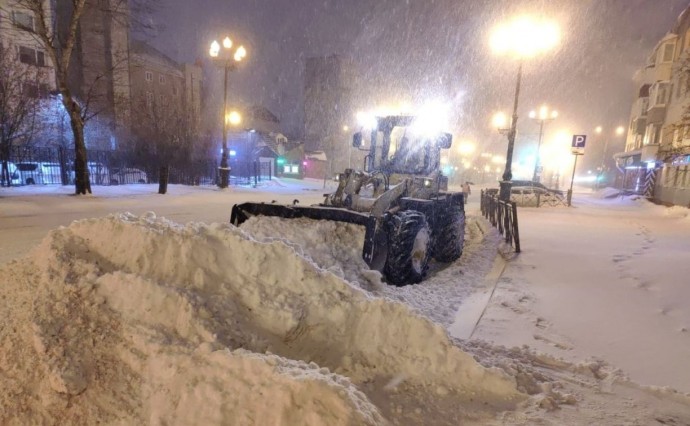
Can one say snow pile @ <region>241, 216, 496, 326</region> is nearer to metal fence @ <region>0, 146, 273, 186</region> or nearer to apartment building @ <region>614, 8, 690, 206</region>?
metal fence @ <region>0, 146, 273, 186</region>

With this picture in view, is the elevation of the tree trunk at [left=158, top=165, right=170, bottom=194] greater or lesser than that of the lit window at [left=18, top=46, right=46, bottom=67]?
lesser

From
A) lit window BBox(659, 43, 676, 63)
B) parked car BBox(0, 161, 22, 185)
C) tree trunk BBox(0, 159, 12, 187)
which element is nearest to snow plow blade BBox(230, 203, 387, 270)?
tree trunk BBox(0, 159, 12, 187)

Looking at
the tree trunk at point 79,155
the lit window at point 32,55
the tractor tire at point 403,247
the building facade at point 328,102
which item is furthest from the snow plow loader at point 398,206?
the building facade at point 328,102

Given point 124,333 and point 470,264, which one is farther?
point 470,264

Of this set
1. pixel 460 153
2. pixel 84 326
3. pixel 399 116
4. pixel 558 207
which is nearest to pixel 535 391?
pixel 84 326

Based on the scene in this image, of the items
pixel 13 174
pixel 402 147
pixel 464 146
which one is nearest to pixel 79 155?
pixel 13 174

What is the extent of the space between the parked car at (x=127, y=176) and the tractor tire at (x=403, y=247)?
20.3 meters

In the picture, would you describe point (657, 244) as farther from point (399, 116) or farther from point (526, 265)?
point (399, 116)

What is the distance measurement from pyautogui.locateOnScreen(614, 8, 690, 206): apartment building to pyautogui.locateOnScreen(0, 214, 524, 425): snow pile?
2167cm

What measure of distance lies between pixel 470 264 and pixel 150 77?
45.5 meters

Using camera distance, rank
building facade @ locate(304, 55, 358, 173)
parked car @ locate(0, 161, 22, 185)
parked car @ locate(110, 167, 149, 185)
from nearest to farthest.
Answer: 1. parked car @ locate(0, 161, 22, 185)
2. parked car @ locate(110, 167, 149, 185)
3. building facade @ locate(304, 55, 358, 173)

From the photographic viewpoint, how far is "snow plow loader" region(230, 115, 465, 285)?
20.0 feet

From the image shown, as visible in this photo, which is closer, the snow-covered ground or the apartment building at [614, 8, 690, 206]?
the snow-covered ground

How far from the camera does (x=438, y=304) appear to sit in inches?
211
